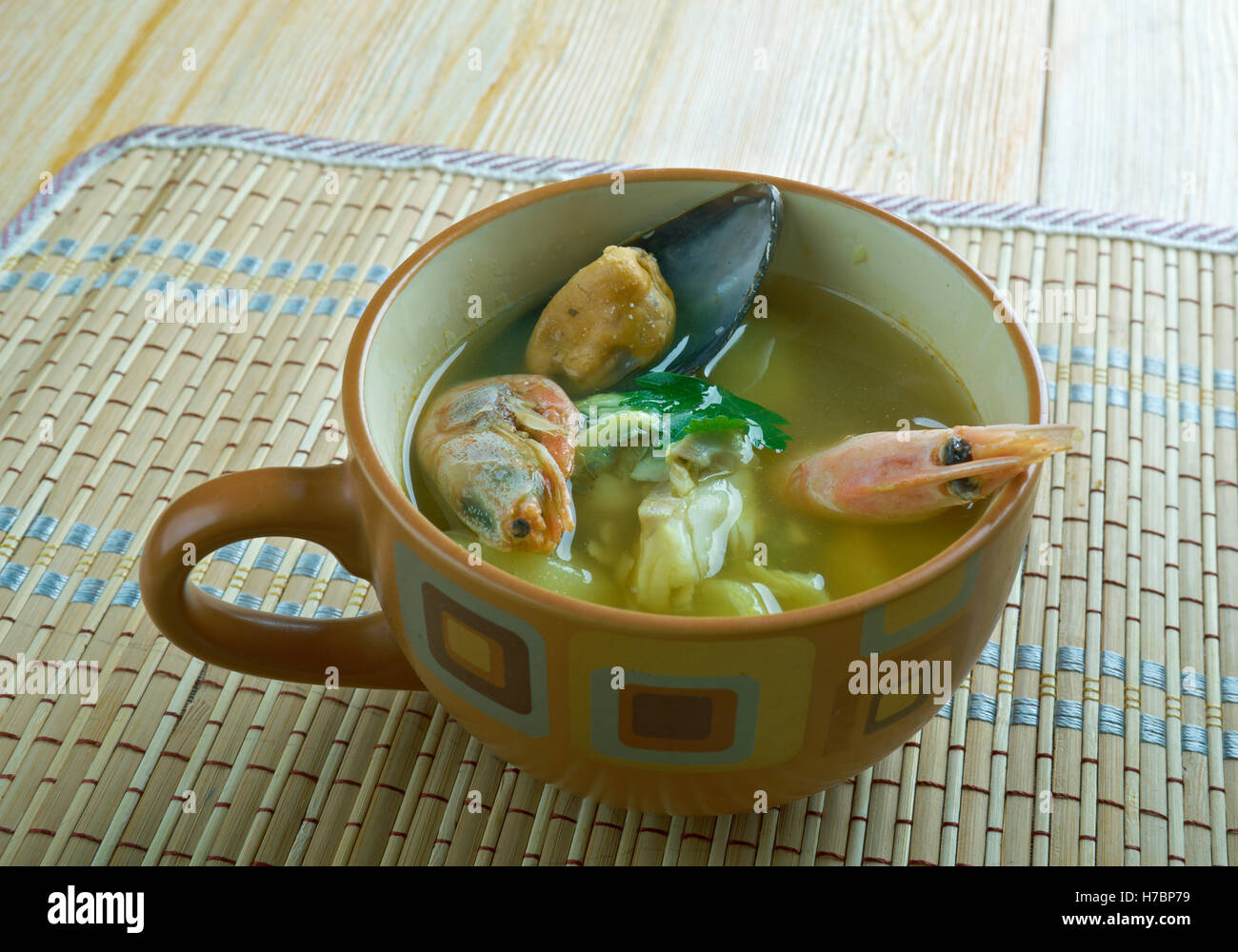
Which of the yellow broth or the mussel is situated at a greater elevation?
the mussel

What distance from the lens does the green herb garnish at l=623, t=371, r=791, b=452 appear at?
0.96m

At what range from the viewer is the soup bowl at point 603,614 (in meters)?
0.70

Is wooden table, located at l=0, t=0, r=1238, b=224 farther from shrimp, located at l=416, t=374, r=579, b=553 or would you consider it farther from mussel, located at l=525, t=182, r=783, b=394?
shrimp, located at l=416, t=374, r=579, b=553

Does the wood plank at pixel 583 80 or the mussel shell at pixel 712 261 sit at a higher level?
the mussel shell at pixel 712 261

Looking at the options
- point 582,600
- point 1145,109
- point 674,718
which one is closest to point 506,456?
point 582,600

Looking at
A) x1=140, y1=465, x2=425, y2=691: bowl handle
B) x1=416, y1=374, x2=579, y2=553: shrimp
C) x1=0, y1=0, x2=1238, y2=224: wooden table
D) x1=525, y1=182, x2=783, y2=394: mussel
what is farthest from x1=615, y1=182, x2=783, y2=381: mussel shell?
x1=0, y1=0, x2=1238, y2=224: wooden table

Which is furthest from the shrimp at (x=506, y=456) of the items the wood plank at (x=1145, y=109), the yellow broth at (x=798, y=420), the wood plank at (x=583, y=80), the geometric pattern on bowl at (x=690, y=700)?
the wood plank at (x=1145, y=109)

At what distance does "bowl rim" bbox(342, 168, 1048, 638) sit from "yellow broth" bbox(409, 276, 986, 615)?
0.31ft

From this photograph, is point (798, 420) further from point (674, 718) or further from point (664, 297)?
point (674, 718)

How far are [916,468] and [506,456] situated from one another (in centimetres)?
31

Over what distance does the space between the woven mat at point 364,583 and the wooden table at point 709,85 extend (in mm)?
160

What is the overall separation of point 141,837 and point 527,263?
1.89 feet

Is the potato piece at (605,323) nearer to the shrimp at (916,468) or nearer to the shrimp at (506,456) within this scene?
the shrimp at (506,456)

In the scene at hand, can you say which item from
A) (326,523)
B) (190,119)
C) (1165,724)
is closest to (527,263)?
(326,523)
